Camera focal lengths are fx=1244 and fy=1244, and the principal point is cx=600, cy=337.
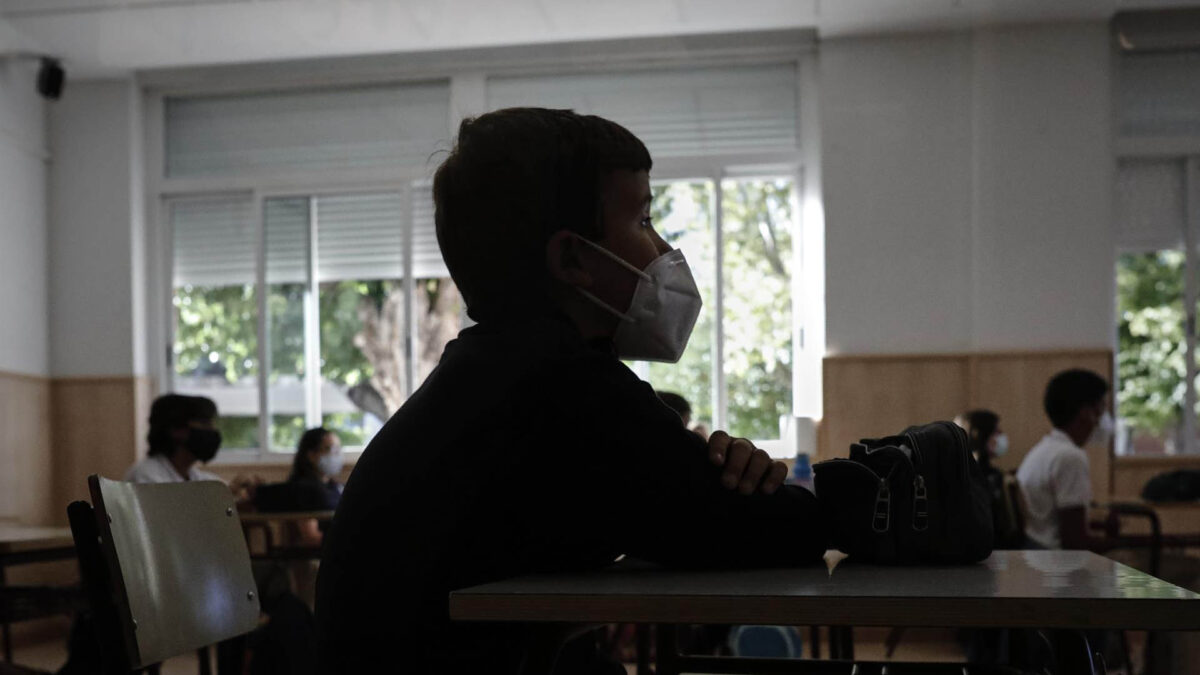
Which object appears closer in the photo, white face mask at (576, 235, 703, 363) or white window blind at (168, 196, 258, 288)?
white face mask at (576, 235, 703, 363)

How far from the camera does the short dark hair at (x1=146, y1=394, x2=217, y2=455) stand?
4.90 m

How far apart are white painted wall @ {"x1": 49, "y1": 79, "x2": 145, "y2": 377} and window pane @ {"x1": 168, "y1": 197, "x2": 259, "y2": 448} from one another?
260 millimetres

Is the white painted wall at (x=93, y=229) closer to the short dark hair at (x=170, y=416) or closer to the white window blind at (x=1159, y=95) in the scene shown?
the short dark hair at (x=170, y=416)

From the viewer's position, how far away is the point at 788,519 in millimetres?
1188

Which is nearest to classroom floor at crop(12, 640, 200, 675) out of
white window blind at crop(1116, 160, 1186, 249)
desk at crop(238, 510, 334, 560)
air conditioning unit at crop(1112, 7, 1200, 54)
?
desk at crop(238, 510, 334, 560)

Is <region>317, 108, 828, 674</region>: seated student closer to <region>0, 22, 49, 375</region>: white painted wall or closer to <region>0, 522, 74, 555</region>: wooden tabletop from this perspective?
<region>0, 522, 74, 555</region>: wooden tabletop

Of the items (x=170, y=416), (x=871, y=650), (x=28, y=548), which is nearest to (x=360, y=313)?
(x=170, y=416)

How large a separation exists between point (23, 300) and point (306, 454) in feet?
7.69

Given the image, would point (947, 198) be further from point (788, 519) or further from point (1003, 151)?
point (788, 519)

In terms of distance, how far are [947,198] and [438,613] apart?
578 cm

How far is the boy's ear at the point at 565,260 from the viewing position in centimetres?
130

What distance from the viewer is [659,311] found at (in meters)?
1.42

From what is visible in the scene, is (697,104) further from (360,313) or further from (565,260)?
(565,260)

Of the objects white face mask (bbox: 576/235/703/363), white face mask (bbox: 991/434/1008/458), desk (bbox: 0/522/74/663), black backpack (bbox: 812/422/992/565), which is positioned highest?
white face mask (bbox: 576/235/703/363)
